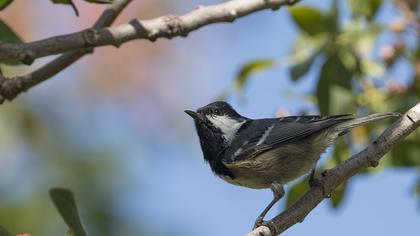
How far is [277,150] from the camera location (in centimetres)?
388

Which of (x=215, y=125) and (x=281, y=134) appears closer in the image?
(x=281, y=134)

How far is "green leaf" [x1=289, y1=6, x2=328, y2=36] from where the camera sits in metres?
3.62

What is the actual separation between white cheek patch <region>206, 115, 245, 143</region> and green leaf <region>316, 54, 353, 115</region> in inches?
35.5

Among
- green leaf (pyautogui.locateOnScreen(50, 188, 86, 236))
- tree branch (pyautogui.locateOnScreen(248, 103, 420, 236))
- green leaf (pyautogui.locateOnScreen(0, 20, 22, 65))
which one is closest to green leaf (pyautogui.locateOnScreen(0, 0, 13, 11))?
green leaf (pyautogui.locateOnScreen(0, 20, 22, 65))

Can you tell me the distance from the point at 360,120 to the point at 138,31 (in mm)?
1151

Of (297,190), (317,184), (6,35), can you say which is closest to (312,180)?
(317,184)

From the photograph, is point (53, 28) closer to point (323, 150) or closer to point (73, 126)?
point (73, 126)

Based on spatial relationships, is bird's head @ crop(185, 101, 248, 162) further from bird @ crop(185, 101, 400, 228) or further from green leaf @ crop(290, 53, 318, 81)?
green leaf @ crop(290, 53, 318, 81)

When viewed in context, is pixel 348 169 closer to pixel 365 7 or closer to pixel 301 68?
pixel 301 68

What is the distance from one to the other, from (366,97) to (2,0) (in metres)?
1.87

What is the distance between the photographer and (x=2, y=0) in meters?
2.74

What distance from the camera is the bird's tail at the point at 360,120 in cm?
325

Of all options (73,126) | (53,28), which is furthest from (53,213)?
(53,28)

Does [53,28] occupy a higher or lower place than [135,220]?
higher
